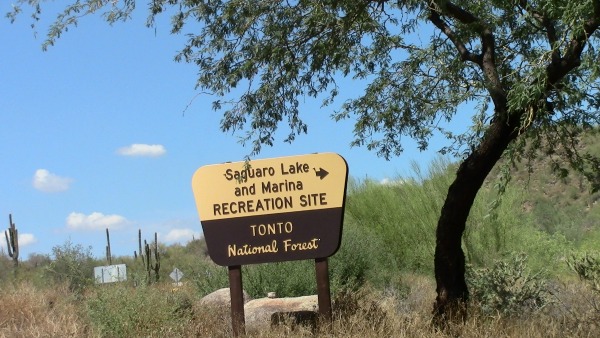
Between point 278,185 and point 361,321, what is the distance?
273cm

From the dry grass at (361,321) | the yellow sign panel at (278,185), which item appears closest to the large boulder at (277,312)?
the dry grass at (361,321)

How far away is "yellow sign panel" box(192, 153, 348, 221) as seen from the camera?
12406 mm

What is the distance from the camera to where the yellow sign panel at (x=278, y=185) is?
488 inches

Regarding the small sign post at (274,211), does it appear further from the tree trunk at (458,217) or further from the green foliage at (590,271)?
the green foliage at (590,271)

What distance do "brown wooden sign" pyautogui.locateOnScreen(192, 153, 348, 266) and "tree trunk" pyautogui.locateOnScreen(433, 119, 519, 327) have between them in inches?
63.7

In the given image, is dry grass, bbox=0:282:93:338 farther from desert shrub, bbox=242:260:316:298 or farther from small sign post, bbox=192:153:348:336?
desert shrub, bbox=242:260:316:298

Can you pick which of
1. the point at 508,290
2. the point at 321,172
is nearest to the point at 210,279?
the point at 321,172

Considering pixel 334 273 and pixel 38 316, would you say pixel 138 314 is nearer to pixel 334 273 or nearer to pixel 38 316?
pixel 38 316

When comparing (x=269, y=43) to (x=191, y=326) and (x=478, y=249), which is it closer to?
(x=191, y=326)

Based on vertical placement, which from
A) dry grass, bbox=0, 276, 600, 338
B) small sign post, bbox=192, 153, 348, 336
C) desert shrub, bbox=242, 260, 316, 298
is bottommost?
dry grass, bbox=0, 276, 600, 338

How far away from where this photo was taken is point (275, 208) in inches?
495

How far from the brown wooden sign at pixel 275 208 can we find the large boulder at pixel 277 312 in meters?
0.87

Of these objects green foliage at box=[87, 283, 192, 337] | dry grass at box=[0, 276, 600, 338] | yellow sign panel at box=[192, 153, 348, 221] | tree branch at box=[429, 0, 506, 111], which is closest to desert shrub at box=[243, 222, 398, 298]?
dry grass at box=[0, 276, 600, 338]

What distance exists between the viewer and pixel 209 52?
1222 centimetres
